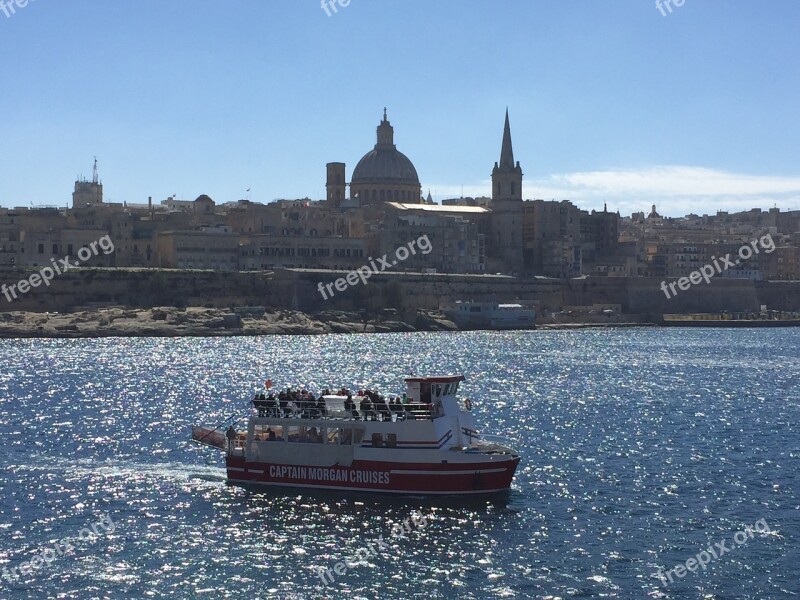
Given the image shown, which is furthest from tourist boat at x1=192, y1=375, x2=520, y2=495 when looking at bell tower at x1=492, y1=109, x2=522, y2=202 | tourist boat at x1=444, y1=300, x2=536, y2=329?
bell tower at x1=492, y1=109, x2=522, y2=202

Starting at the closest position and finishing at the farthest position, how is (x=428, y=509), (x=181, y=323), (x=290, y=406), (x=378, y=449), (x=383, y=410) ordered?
(x=428, y=509)
(x=378, y=449)
(x=383, y=410)
(x=290, y=406)
(x=181, y=323)

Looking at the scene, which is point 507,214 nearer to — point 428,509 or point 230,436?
point 230,436

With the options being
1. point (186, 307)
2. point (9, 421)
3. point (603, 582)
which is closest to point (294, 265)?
point (186, 307)

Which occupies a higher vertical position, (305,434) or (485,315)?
(485,315)

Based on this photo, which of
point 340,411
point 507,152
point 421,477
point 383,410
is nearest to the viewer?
point 421,477

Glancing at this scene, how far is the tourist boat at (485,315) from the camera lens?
124188 mm

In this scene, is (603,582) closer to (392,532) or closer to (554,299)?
(392,532)

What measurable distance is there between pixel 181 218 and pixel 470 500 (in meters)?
104

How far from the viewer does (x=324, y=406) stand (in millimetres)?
37344

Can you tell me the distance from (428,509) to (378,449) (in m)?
2.46

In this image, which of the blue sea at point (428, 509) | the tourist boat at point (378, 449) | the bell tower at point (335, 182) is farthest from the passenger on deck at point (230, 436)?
the bell tower at point (335, 182)

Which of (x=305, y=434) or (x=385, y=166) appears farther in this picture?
(x=385, y=166)

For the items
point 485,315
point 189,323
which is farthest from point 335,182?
point 189,323

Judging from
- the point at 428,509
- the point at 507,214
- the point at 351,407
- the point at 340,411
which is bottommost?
the point at 428,509
